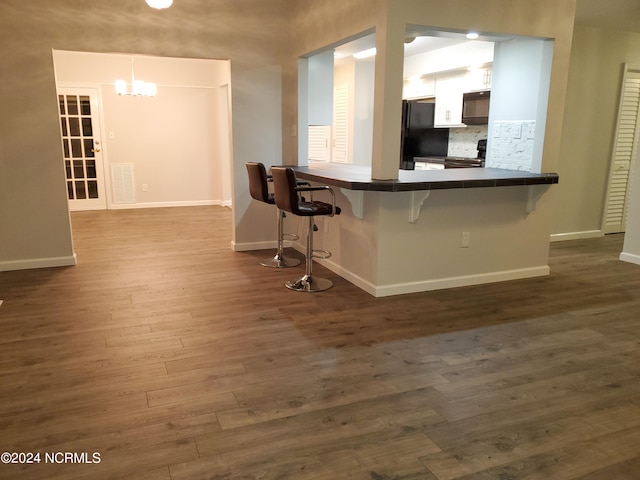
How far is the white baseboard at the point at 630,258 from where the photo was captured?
4.94 meters

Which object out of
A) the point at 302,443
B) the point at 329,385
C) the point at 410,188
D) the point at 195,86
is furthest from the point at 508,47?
the point at 195,86

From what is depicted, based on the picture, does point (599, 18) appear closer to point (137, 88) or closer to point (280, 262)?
point (280, 262)

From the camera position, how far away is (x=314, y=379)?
2.57 m

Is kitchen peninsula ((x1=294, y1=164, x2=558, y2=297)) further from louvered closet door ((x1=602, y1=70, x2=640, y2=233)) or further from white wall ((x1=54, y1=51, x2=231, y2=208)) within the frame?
white wall ((x1=54, y1=51, x2=231, y2=208))

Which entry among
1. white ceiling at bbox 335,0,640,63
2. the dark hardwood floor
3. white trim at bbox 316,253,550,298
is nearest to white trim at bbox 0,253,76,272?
the dark hardwood floor

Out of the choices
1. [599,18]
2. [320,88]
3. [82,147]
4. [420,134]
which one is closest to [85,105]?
[82,147]

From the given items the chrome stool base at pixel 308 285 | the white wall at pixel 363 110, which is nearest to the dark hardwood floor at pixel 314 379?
the chrome stool base at pixel 308 285

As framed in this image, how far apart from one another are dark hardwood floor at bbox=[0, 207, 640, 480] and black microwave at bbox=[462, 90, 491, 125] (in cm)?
260

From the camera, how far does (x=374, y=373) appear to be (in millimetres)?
2637

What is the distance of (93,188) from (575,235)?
722 cm

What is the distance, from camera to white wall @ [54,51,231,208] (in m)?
7.78

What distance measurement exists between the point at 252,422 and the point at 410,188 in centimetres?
206

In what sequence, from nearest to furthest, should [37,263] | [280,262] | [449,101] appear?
[37,263] < [280,262] < [449,101]

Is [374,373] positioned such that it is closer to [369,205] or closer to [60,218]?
[369,205]
